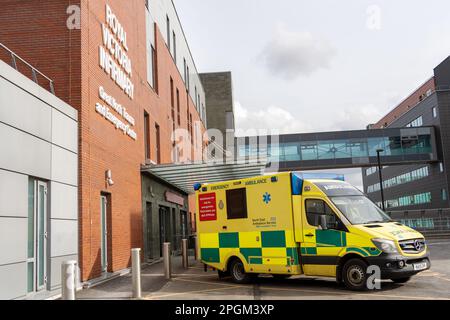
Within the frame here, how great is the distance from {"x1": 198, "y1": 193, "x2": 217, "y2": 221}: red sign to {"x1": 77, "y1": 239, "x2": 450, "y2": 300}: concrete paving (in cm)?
176

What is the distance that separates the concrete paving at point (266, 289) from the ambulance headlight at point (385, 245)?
0.88 metres

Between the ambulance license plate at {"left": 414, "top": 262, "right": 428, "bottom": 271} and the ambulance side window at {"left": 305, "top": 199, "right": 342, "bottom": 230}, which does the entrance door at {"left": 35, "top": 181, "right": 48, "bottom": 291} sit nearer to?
the ambulance side window at {"left": 305, "top": 199, "right": 342, "bottom": 230}

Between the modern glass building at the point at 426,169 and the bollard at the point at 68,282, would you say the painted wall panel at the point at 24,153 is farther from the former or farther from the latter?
the modern glass building at the point at 426,169

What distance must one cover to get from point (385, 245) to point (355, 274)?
3.07ft

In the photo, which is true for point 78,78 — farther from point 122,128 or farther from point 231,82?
point 231,82

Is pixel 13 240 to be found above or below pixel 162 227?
below

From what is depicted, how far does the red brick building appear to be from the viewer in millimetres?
12703

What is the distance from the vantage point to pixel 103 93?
46.9 feet

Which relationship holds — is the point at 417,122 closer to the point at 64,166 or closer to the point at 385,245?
the point at 385,245

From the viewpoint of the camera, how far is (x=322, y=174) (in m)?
12.6

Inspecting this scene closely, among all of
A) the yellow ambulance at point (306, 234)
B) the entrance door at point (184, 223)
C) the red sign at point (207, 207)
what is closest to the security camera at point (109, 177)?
the red sign at point (207, 207)

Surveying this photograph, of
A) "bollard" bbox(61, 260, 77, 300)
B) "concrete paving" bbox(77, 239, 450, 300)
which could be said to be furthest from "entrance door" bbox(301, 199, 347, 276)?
"bollard" bbox(61, 260, 77, 300)

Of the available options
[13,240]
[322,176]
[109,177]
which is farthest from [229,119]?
[13,240]
